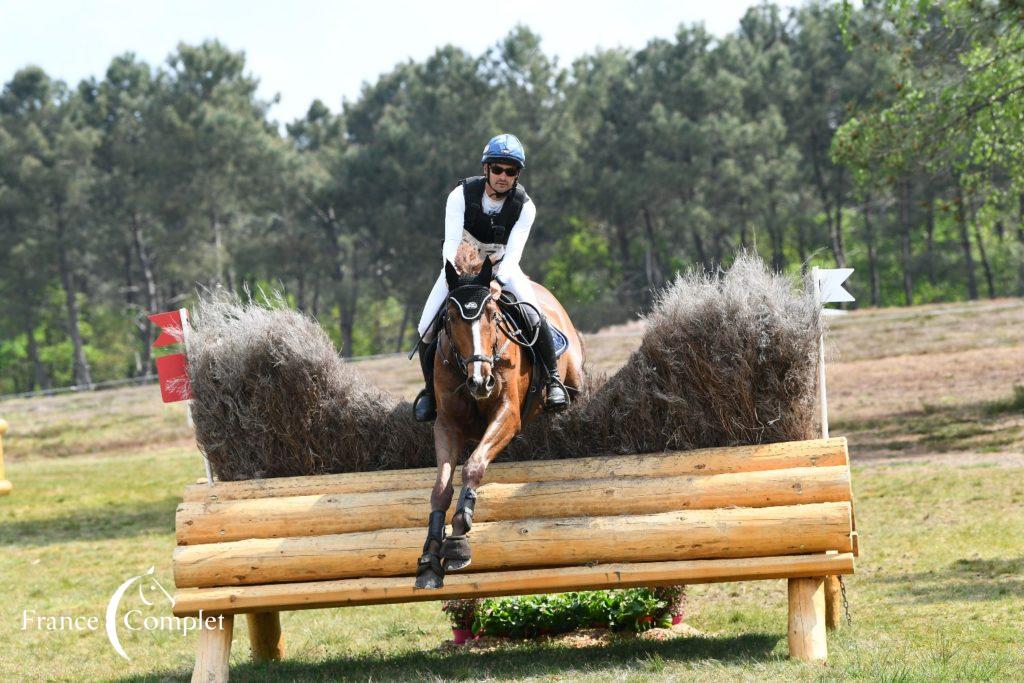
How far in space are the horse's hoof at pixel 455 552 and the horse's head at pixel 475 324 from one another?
791 mm

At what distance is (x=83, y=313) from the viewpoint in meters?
57.2

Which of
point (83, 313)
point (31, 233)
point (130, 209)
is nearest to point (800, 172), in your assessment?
point (130, 209)

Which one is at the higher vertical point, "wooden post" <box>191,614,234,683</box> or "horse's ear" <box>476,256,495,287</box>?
"horse's ear" <box>476,256,495,287</box>

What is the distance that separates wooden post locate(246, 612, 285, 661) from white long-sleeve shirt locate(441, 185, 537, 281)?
2.97 meters

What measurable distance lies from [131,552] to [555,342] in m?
7.96

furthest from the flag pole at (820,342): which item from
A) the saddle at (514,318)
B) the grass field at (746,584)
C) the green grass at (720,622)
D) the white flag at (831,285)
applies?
the saddle at (514,318)

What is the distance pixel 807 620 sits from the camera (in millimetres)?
6594

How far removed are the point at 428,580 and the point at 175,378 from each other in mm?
2823

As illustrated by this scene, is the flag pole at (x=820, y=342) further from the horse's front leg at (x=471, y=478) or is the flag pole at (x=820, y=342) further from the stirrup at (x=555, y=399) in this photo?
the horse's front leg at (x=471, y=478)

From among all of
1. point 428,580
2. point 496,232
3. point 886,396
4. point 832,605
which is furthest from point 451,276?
point 886,396

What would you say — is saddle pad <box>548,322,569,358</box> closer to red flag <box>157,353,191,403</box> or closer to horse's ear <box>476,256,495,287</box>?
horse's ear <box>476,256,495,287</box>

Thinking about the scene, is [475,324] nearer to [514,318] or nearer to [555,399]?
[514,318]

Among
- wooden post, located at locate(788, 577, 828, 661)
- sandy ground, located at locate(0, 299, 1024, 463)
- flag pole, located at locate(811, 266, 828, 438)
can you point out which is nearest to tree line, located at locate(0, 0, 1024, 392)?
sandy ground, located at locate(0, 299, 1024, 463)

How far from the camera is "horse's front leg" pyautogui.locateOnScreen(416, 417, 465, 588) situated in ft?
20.1
